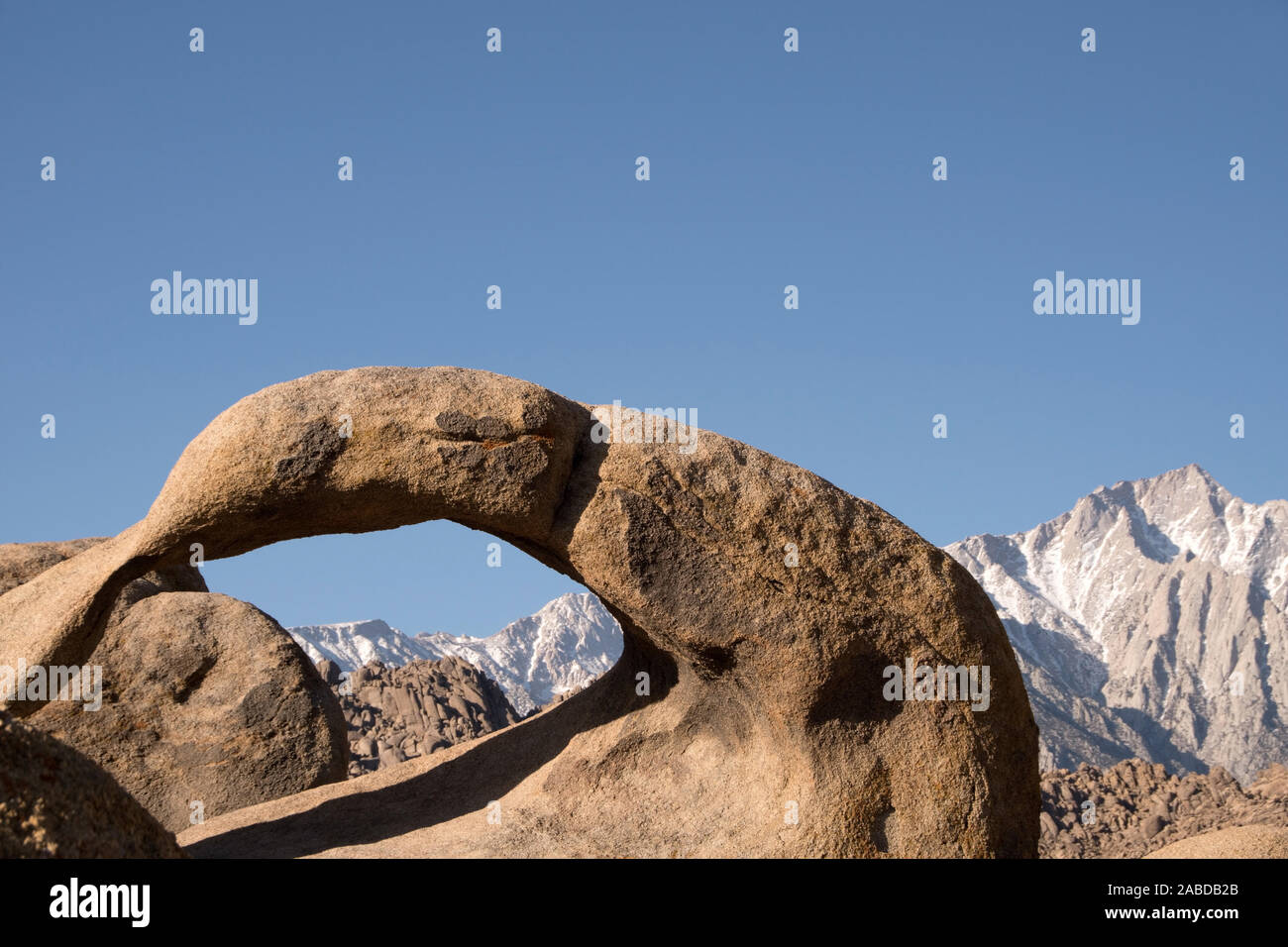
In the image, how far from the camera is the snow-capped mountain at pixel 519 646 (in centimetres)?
15712

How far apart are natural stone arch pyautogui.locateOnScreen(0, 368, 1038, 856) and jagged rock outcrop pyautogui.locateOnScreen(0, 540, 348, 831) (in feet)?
10.5

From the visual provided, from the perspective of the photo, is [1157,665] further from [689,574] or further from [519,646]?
[689,574]

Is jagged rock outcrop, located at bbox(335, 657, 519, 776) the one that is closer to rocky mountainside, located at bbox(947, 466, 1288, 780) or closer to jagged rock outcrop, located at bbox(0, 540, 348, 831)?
jagged rock outcrop, located at bbox(0, 540, 348, 831)

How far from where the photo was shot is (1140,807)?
87.7 ft

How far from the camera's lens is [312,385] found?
905 cm

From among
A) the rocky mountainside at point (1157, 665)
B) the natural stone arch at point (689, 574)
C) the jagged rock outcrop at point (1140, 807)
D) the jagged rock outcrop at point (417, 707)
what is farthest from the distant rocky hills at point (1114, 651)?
the natural stone arch at point (689, 574)

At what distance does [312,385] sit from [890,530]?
393 centimetres

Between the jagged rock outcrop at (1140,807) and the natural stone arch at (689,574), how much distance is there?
52.1ft

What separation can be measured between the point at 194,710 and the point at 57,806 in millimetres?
8116

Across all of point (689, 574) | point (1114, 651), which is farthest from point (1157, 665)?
point (689, 574)

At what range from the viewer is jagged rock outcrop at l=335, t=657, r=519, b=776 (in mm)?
29000

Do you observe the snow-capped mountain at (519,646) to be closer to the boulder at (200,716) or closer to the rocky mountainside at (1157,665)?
the rocky mountainside at (1157,665)
